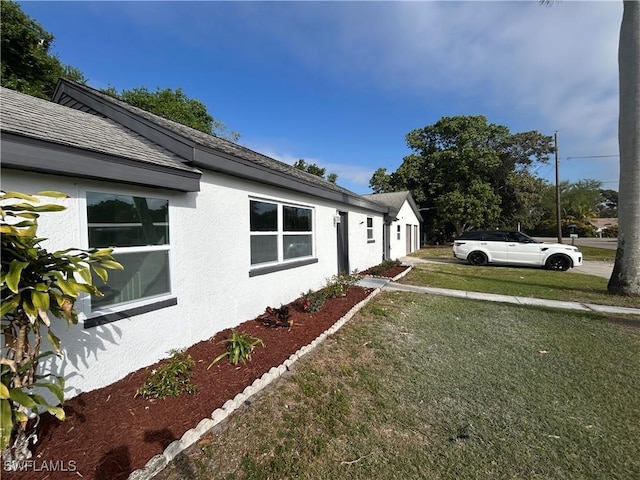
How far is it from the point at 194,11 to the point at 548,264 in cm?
1639

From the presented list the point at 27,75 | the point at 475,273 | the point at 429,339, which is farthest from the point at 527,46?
the point at 27,75

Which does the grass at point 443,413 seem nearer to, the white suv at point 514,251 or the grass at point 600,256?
the white suv at point 514,251

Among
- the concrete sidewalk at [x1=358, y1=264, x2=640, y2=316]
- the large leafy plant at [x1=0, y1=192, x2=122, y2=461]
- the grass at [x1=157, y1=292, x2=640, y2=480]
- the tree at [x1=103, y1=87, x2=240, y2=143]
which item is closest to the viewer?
the large leafy plant at [x1=0, y1=192, x2=122, y2=461]

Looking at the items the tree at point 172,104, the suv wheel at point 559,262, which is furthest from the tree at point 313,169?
the suv wheel at point 559,262

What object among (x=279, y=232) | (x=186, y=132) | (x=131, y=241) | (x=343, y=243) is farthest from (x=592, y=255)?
(x=131, y=241)

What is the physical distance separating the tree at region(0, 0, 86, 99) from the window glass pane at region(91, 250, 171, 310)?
16.8m

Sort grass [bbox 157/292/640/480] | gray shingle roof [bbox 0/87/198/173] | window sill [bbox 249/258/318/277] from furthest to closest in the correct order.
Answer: window sill [bbox 249/258/318/277] < gray shingle roof [bbox 0/87/198/173] < grass [bbox 157/292/640/480]

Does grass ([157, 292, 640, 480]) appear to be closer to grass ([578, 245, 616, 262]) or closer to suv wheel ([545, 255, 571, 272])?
suv wheel ([545, 255, 571, 272])

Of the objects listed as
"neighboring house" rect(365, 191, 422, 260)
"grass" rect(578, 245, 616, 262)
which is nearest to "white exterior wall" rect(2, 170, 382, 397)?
"neighboring house" rect(365, 191, 422, 260)

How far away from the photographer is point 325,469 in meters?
2.21

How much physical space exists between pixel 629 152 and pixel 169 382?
11.5 metres

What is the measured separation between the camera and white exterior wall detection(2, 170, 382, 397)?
274cm

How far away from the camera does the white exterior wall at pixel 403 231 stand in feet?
53.7

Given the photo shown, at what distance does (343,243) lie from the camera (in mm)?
9523
